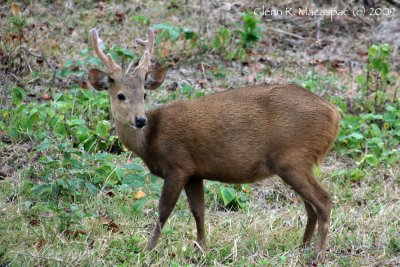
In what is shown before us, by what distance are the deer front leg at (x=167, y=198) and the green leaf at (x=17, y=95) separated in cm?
308

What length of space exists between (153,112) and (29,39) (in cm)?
457

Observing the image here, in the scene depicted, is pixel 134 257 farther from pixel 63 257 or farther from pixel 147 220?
pixel 147 220

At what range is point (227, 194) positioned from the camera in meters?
7.23

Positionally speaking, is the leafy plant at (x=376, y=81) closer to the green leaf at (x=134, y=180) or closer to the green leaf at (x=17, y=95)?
the green leaf at (x=134, y=180)

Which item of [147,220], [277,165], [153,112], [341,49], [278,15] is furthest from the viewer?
[278,15]

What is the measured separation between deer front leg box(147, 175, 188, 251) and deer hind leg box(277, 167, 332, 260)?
29.0 inches

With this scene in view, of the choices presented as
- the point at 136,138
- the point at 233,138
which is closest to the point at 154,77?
the point at 136,138

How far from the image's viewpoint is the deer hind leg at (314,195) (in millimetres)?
6012

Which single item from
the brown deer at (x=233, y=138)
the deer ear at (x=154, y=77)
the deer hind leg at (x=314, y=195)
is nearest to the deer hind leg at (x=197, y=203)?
the brown deer at (x=233, y=138)

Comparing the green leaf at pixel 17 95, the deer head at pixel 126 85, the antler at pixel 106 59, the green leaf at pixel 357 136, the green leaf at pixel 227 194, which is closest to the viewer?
the deer head at pixel 126 85

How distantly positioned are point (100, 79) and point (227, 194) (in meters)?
1.60

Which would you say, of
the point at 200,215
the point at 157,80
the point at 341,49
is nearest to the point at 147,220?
the point at 200,215

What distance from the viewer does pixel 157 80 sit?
21.6 feet

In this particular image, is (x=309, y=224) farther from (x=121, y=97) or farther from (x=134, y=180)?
(x=121, y=97)
